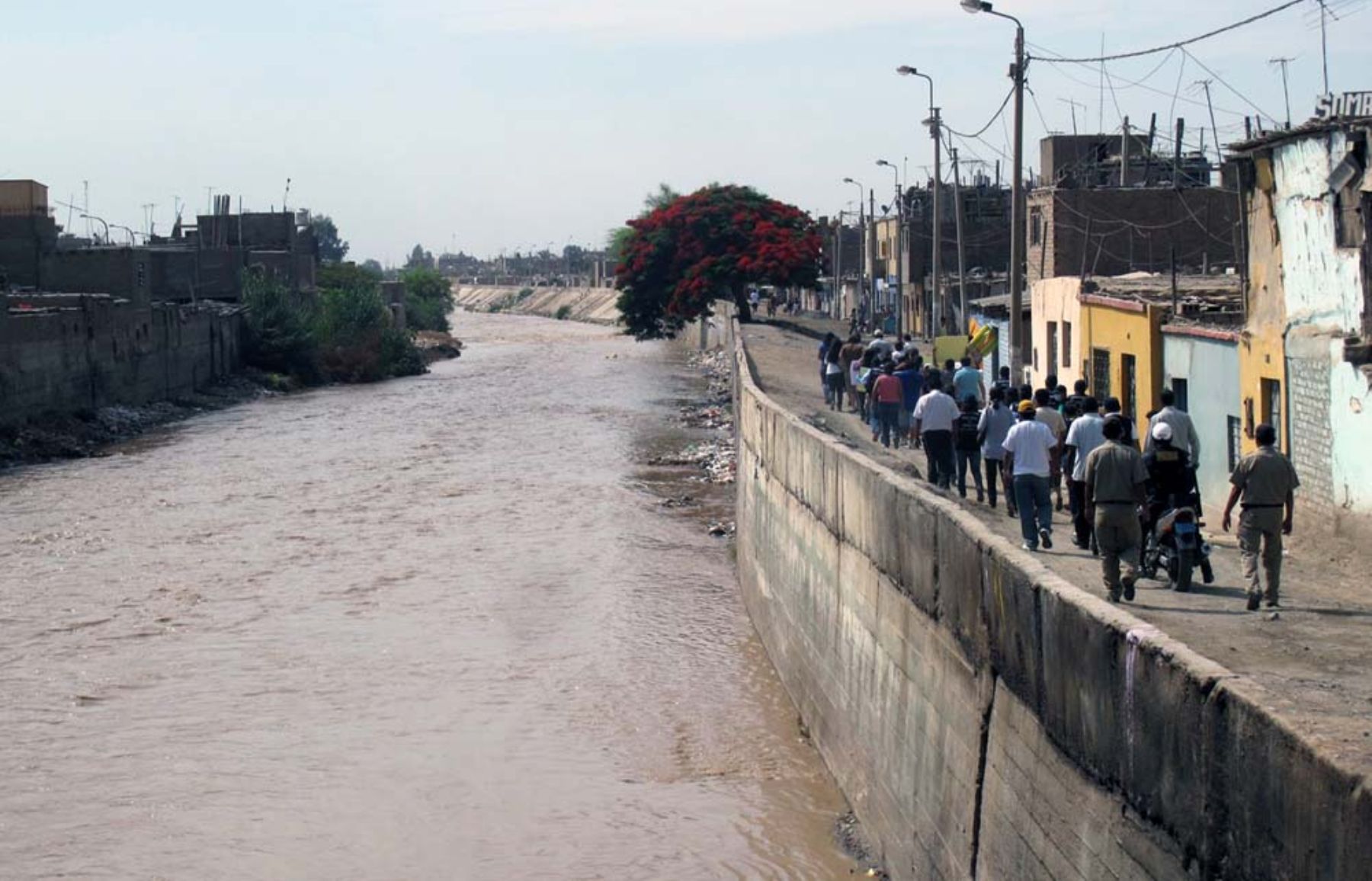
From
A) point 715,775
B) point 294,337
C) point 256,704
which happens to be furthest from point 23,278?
point 715,775

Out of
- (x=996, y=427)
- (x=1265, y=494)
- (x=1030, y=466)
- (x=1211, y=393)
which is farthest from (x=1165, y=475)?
(x=1211, y=393)

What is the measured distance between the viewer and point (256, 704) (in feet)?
53.5

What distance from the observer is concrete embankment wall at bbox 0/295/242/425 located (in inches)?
1457

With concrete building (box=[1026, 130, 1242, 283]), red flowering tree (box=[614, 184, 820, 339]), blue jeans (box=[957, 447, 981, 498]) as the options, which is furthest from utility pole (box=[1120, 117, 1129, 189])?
blue jeans (box=[957, 447, 981, 498])

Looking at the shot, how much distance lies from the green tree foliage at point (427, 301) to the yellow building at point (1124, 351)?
68393mm

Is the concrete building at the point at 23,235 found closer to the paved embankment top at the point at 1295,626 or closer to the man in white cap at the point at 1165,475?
the paved embankment top at the point at 1295,626

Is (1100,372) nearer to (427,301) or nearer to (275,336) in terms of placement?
(275,336)

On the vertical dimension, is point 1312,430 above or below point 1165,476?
above

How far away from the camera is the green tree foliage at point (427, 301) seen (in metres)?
94.9

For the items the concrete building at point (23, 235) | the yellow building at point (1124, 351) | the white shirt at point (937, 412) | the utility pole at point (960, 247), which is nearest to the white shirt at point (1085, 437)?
the white shirt at point (937, 412)

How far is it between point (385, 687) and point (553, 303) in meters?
144

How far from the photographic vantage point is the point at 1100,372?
83.6ft

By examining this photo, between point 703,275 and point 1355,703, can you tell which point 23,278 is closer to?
point 703,275

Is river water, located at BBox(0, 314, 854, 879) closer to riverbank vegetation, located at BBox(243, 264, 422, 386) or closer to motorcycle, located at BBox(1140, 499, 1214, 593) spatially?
motorcycle, located at BBox(1140, 499, 1214, 593)
